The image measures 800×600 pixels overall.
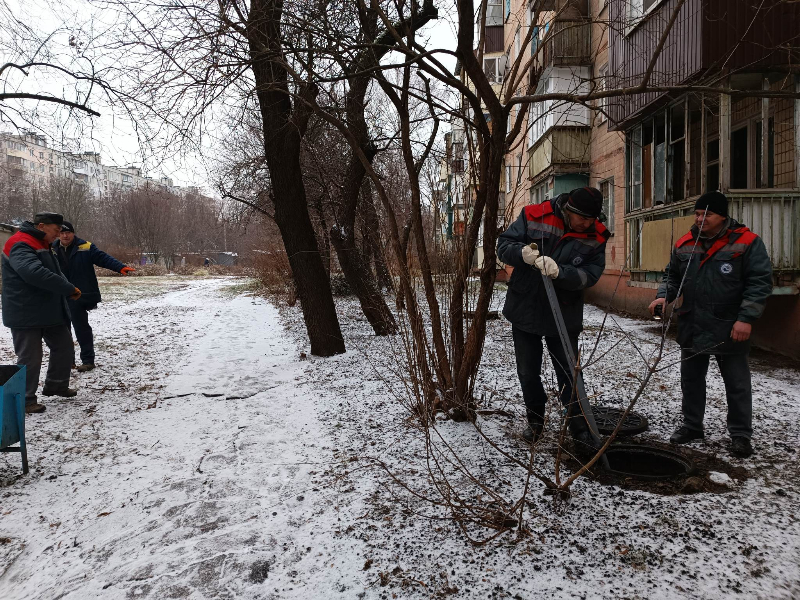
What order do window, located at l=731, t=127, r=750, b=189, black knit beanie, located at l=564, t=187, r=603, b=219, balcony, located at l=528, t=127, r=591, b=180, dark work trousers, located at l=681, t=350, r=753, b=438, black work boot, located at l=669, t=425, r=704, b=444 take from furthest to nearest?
balcony, located at l=528, t=127, r=591, b=180, window, located at l=731, t=127, r=750, b=189, black work boot, located at l=669, t=425, r=704, b=444, dark work trousers, located at l=681, t=350, r=753, b=438, black knit beanie, located at l=564, t=187, r=603, b=219

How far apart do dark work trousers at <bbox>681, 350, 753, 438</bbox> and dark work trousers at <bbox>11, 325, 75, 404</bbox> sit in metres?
5.25

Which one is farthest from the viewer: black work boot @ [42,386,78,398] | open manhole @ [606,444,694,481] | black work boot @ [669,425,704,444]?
black work boot @ [42,386,78,398]

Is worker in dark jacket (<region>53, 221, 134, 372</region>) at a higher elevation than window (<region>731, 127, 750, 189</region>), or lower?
lower

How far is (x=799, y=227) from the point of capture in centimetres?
641

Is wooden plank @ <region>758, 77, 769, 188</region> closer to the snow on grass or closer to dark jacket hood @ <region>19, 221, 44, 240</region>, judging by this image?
the snow on grass

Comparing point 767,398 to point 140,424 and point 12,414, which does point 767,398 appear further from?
point 12,414

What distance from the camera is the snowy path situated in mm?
2340

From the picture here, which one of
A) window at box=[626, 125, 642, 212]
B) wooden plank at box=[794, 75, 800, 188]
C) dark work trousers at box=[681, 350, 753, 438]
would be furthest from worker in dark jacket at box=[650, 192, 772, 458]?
window at box=[626, 125, 642, 212]

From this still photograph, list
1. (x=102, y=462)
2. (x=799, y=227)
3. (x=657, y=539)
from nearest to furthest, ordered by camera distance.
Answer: (x=657, y=539) → (x=102, y=462) → (x=799, y=227)

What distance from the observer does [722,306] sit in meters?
3.47

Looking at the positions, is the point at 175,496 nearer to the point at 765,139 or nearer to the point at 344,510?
the point at 344,510

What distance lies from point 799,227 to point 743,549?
5.67 metres

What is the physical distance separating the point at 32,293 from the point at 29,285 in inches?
3.5

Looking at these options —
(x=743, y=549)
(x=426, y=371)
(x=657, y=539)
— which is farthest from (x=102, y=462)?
(x=743, y=549)
